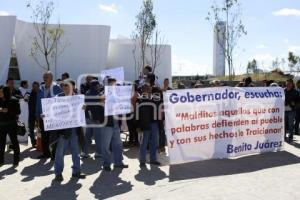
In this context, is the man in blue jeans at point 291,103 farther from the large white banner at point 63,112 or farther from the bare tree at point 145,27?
the bare tree at point 145,27

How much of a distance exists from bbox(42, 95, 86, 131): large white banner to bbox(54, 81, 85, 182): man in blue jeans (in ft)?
0.42

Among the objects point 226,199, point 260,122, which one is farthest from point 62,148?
point 260,122

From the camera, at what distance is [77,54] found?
31.4 meters

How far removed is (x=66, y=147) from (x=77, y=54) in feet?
76.5

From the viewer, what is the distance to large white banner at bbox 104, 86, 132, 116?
9320mm

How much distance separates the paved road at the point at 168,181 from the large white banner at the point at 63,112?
1.00 metres

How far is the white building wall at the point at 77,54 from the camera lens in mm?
29969

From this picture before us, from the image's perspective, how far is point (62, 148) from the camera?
8.52m

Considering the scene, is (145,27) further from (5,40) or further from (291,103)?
(291,103)

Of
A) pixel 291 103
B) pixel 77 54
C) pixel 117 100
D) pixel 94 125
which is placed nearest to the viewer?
pixel 117 100

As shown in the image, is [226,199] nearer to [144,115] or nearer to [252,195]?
[252,195]

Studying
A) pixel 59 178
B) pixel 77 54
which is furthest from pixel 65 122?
pixel 77 54

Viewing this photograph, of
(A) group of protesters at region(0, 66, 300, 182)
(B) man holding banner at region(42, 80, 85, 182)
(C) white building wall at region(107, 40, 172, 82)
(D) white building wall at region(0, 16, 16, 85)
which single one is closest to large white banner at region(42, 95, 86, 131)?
(B) man holding banner at region(42, 80, 85, 182)

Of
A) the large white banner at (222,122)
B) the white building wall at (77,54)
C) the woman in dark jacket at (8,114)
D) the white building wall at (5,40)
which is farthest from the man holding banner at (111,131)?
the white building wall at (77,54)
